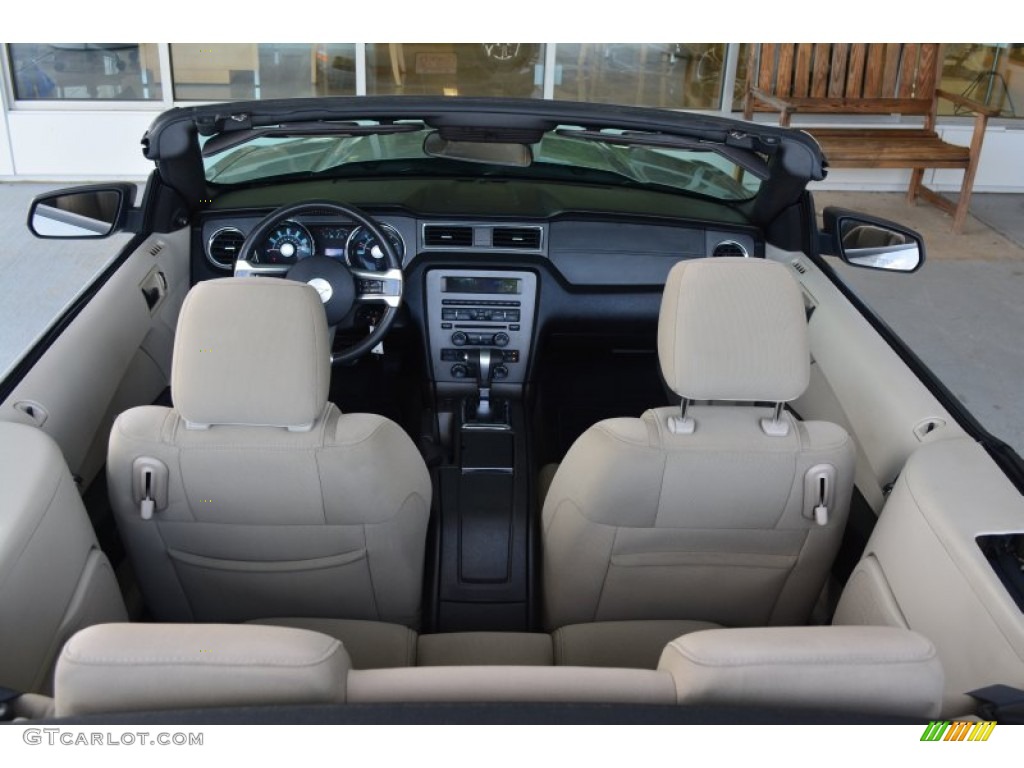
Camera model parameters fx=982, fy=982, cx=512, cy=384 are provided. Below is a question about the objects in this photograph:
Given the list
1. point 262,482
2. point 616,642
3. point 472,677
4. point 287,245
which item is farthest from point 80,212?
point 472,677

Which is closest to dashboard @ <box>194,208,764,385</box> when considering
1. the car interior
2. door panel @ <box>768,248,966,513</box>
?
the car interior

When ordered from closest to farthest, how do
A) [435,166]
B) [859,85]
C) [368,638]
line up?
[368,638] → [435,166] → [859,85]

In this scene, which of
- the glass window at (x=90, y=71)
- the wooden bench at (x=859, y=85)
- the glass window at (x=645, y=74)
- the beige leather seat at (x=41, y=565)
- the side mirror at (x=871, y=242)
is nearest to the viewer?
the beige leather seat at (x=41, y=565)

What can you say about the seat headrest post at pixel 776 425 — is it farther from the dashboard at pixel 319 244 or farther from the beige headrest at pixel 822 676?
the dashboard at pixel 319 244

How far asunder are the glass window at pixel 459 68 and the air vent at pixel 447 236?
17.0 ft

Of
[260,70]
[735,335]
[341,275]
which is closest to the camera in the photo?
[735,335]

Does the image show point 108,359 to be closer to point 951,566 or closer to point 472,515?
point 472,515

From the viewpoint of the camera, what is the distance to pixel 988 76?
847 centimetres

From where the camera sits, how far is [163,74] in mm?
8023

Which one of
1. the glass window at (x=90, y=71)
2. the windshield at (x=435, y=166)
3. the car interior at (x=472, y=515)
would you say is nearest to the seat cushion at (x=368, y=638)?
the car interior at (x=472, y=515)

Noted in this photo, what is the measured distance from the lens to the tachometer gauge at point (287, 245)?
10.0 feet

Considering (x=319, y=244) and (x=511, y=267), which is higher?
(x=319, y=244)

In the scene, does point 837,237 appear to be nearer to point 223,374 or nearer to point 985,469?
point 985,469

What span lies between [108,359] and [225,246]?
84cm
